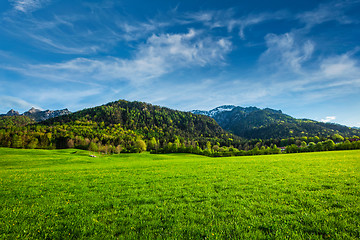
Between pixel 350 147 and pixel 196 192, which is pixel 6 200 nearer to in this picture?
pixel 196 192

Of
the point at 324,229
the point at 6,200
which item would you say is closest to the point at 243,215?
the point at 324,229

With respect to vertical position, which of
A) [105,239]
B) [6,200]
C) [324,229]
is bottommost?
[6,200]

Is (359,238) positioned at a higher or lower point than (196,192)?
higher

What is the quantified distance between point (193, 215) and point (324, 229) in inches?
214

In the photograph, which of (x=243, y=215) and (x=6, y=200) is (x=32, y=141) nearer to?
(x=6, y=200)

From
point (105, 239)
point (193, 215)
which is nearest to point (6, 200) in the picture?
point (105, 239)

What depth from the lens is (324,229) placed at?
595 cm

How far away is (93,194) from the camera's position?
475 inches

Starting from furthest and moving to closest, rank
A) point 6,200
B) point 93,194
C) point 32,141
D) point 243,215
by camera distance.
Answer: point 32,141 < point 93,194 < point 6,200 < point 243,215

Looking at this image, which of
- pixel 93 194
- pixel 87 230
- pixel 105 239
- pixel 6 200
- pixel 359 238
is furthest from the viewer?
pixel 93 194

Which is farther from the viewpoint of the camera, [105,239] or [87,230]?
[87,230]

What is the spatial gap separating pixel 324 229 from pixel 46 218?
13.2 meters

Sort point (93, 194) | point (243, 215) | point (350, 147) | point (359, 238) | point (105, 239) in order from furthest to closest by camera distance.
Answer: point (350, 147) < point (93, 194) < point (243, 215) < point (105, 239) < point (359, 238)

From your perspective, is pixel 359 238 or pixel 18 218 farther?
pixel 18 218
